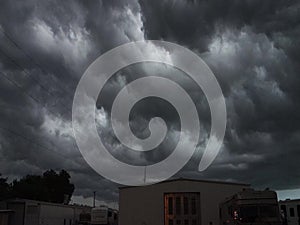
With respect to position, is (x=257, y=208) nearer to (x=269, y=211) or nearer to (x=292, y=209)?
(x=269, y=211)

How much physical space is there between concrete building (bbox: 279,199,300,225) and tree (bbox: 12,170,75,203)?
68119mm

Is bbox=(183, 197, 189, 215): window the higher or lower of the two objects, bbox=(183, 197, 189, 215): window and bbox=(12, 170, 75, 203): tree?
the lower

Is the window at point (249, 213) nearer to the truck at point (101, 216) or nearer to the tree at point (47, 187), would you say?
the truck at point (101, 216)

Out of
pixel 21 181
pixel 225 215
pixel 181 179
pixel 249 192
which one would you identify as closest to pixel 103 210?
pixel 181 179

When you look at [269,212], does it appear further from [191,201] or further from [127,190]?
[127,190]

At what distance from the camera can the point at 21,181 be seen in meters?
104

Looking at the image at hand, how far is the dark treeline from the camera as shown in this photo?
318ft

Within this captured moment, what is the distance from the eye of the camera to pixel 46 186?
109188 millimetres

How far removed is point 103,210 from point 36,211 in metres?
10.8

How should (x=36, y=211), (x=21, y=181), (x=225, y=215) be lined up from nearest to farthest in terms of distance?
1. (x=225, y=215)
2. (x=36, y=211)
3. (x=21, y=181)

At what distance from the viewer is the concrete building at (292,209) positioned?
35.0 meters

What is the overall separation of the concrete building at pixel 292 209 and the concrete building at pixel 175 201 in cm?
955

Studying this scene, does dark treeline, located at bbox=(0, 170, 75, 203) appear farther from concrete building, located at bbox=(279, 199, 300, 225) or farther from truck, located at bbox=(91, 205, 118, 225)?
concrete building, located at bbox=(279, 199, 300, 225)

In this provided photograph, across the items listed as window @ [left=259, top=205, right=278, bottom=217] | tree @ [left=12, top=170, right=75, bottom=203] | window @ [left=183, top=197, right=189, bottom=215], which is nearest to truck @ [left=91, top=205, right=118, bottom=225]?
window @ [left=183, top=197, right=189, bottom=215]
